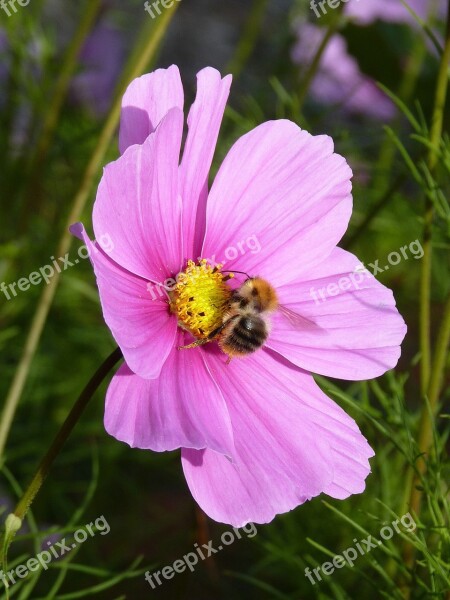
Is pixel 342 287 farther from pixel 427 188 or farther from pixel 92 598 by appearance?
pixel 92 598

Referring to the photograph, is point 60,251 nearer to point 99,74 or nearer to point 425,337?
point 425,337

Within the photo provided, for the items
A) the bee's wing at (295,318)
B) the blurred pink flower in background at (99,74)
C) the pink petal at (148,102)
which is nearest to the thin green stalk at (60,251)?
the pink petal at (148,102)

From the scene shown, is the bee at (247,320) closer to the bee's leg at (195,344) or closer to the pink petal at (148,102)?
the bee's leg at (195,344)

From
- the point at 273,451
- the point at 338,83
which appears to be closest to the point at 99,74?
the point at 338,83

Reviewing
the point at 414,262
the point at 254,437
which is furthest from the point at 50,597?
the point at 414,262

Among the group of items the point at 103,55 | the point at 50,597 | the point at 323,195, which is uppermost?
the point at 103,55
